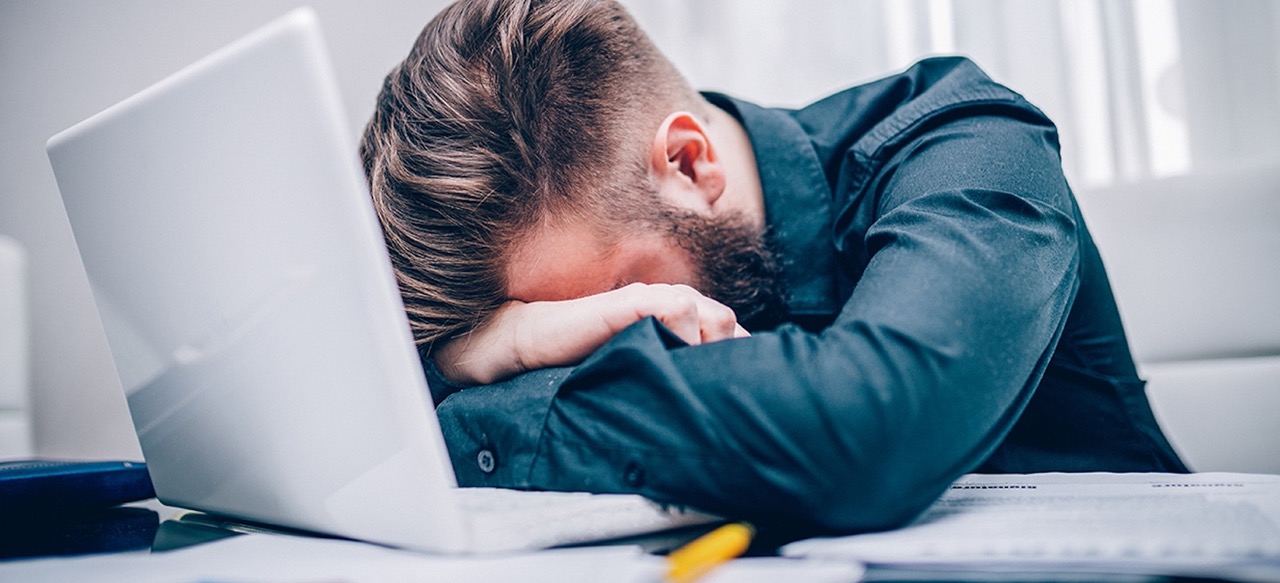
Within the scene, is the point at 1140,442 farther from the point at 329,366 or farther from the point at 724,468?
the point at 329,366

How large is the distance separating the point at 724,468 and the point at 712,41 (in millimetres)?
1498

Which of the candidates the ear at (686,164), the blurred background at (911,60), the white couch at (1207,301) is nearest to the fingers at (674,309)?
the ear at (686,164)

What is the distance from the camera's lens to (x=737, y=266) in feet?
2.91

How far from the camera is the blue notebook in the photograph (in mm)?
627

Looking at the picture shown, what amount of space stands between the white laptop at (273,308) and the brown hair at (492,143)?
0.84 ft

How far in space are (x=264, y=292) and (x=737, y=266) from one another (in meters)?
0.56

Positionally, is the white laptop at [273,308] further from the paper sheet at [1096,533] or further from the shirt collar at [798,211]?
the shirt collar at [798,211]

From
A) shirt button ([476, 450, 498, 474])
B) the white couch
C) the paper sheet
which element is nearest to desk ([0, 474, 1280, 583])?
the paper sheet

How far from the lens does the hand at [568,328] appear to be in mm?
612

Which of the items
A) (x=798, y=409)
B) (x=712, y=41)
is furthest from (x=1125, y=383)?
(x=712, y=41)

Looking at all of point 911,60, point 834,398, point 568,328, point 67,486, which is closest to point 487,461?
point 568,328

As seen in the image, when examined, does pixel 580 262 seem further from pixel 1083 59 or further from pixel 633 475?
pixel 1083 59

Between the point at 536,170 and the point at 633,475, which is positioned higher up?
the point at 536,170

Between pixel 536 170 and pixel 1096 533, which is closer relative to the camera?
pixel 1096 533
